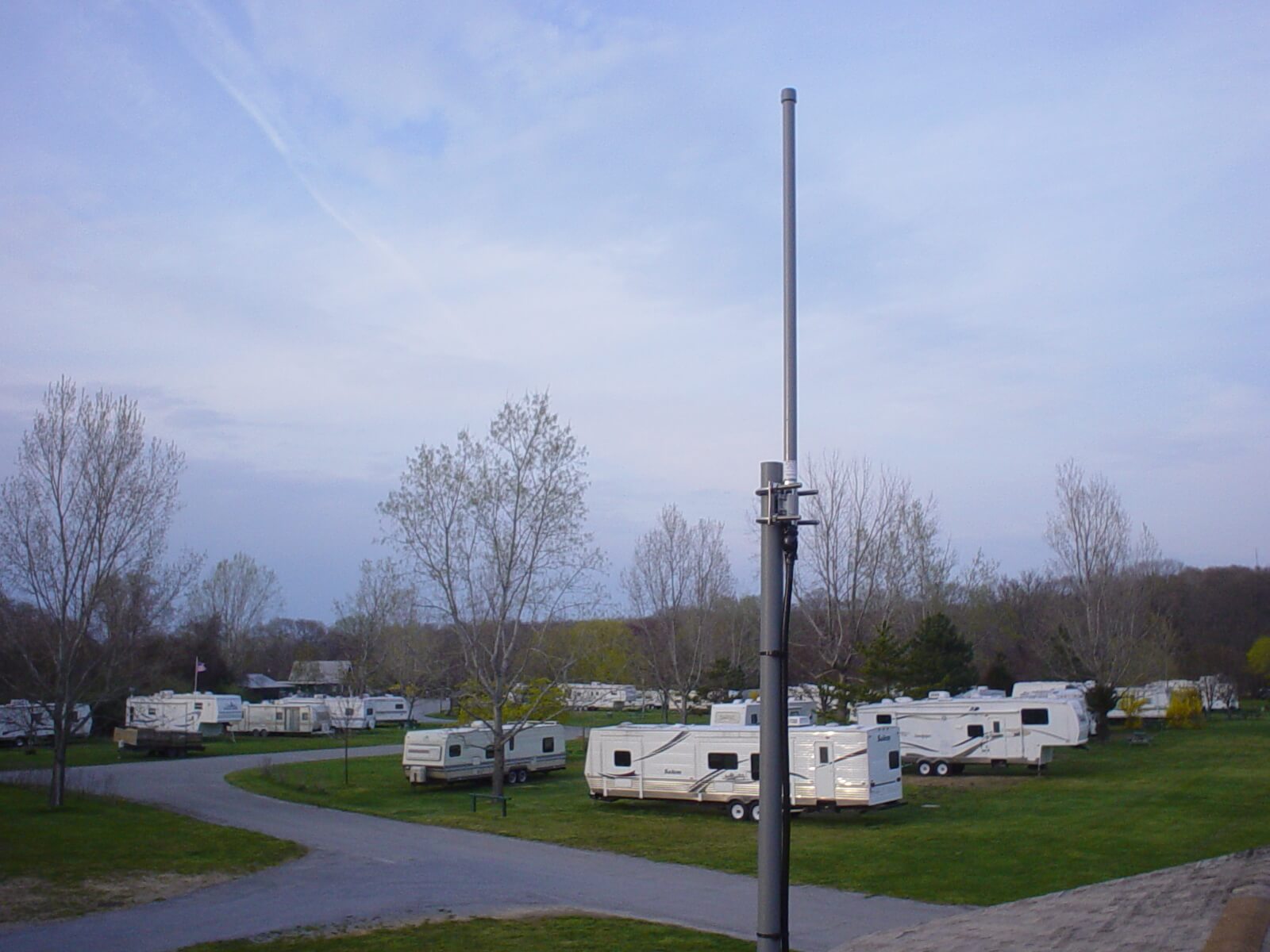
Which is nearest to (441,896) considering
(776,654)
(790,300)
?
(776,654)

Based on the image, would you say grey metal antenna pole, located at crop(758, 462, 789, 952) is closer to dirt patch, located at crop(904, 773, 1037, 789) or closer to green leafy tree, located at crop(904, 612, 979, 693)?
dirt patch, located at crop(904, 773, 1037, 789)

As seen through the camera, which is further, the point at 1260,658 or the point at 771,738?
the point at 1260,658

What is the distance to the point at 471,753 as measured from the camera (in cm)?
3331

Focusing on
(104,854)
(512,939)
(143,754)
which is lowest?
(143,754)

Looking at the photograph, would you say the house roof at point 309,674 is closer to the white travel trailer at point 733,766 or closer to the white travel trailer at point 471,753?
the white travel trailer at point 471,753

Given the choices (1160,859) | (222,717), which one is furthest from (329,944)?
(222,717)

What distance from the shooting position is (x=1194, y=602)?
83938 mm

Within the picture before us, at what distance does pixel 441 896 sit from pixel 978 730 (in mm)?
22817

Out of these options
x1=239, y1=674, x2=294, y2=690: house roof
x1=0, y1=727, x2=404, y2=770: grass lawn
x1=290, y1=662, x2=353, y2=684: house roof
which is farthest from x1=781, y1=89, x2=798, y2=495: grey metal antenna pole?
x1=239, y1=674, x2=294, y2=690: house roof

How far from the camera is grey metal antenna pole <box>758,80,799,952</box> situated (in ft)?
21.0

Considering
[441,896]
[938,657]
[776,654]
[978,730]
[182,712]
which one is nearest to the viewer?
[776,654]

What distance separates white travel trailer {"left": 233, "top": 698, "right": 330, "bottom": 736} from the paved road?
33.2 metres

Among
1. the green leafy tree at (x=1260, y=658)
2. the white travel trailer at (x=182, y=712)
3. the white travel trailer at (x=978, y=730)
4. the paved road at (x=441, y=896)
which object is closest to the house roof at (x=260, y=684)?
the white travel trailer at (x=182, y=712)

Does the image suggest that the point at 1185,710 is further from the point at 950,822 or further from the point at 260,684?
the point at 260,684
